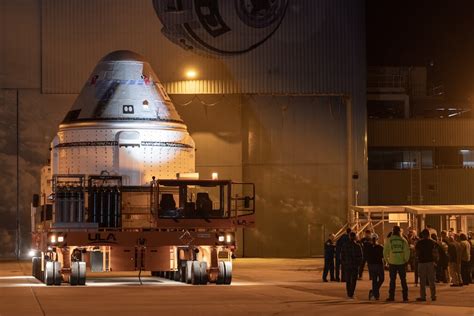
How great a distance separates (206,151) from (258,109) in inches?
132

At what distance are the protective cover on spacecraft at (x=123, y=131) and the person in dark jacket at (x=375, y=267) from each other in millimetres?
9667

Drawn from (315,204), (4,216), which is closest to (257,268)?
(315,204)

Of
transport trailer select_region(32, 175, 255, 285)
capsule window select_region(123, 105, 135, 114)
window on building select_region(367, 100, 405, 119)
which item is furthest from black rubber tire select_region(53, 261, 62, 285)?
window on building select_region(367, 100, 405, 119)

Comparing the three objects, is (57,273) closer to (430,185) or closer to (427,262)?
(427,262)

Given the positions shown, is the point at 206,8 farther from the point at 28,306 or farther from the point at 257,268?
the point at 28,306

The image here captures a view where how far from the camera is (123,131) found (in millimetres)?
32625

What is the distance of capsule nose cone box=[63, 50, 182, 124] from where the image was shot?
33000 millimetres

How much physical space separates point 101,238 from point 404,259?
8914mm

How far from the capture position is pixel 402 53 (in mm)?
65938

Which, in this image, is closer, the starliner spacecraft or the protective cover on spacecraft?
the starliner spacecraft

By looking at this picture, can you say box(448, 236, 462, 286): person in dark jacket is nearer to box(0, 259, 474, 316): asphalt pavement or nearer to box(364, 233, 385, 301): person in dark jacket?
box(0, 259, 474, 316): asphalt pavement

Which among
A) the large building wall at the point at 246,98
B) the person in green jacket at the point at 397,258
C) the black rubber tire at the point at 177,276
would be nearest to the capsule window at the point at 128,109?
the black rubber tire at the point at 177,276

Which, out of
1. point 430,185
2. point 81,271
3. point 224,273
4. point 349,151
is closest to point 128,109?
point 81,271

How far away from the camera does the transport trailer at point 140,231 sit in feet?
95.5
